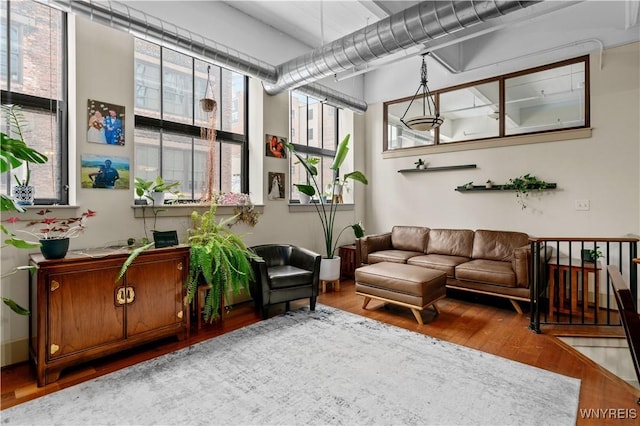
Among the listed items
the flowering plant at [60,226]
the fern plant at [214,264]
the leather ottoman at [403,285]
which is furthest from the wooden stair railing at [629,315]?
the flowering plant at [60,226]

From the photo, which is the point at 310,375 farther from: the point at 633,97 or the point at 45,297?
the point at 633,97

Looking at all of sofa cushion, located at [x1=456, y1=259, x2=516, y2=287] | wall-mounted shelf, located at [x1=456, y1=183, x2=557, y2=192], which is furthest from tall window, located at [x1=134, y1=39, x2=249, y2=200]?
wall-mounted shelf, located at [x1=456, y1=183, x2=557, y2=192]

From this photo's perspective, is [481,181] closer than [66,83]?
No

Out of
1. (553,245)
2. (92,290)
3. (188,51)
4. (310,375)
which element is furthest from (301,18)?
(553,245)

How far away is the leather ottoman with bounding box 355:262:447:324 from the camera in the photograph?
11.5 feet

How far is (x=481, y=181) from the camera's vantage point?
4.93m

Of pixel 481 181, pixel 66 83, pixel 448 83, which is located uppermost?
pixel 448 83

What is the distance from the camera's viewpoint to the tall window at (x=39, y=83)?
109 inches

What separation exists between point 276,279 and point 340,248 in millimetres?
2200

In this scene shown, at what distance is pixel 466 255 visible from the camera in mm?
→ 4738

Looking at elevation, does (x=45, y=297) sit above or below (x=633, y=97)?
below

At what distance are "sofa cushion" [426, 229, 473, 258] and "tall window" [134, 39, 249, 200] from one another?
2.98 m

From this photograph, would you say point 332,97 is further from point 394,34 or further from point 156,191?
point 156,191

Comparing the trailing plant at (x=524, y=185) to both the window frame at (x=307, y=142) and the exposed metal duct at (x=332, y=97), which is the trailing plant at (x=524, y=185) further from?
the window frame at (x=307, y=142)
